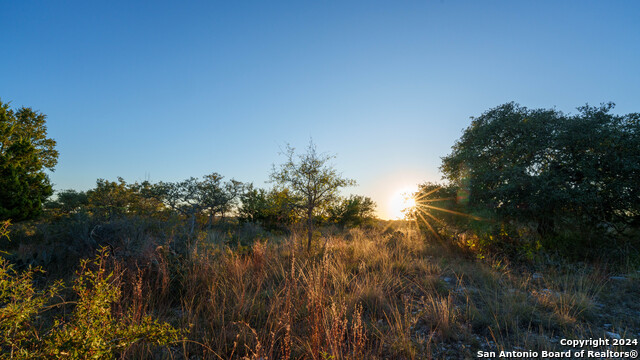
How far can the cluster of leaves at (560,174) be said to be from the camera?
21.9ft

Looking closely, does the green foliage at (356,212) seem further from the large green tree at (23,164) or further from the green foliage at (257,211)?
the large green tree at (23,164)

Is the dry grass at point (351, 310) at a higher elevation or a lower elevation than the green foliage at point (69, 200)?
lower

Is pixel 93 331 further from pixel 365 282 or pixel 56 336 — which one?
pixel 365 282

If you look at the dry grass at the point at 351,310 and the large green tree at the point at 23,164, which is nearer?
the dry grass at the point at 351,310

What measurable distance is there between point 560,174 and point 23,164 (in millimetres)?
25225

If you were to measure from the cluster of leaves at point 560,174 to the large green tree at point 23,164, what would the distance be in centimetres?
2106

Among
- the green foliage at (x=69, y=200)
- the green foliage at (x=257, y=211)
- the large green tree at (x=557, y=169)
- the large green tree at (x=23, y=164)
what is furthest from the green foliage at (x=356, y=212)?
the green foliage at (x=69, y=200)

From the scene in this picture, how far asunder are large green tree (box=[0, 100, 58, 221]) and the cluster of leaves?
69.1ft

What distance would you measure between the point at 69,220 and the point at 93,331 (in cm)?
828

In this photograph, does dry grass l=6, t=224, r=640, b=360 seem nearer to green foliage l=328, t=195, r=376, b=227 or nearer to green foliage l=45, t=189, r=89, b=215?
green foliage l=328, t=195, r=376, b=227

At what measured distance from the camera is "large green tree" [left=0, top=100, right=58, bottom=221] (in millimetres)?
13258

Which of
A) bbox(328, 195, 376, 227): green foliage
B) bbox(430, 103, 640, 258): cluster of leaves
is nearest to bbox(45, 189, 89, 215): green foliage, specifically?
bbox(328, 195, 376, 227): green foliage

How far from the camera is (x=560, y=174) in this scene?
7098 millimetres

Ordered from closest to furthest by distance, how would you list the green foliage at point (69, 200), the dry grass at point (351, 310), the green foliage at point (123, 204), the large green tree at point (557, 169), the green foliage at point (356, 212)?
1. the dry grass at point (351, 310)
2. the large green tree at point (557, 169)
3. the green foliage at point (123, 204)
4. the green foliage at point (356, 212)
5. the green foliage at point (69, 200)
